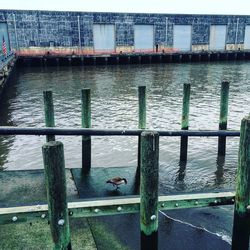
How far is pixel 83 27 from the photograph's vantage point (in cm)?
4025

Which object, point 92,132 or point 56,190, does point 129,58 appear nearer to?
point 92,132

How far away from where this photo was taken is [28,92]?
20781 mm

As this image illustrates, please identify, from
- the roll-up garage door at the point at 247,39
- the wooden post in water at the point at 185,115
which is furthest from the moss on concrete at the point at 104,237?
the roll-up garage door at the point at 247,39

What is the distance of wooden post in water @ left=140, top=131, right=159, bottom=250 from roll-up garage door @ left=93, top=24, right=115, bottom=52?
39.0 m

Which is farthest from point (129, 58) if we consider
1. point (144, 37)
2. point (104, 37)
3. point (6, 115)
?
point (6, 115)

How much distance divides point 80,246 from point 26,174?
2676 mm

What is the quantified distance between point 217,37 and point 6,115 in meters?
38.8

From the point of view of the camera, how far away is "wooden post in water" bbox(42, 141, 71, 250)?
3.33 m

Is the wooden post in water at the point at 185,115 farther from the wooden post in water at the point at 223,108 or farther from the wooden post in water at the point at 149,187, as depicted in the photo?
A: the wooden post in water at the point at 149,187

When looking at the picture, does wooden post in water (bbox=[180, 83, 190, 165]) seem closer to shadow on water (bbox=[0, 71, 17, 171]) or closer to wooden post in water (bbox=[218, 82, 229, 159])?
wooden post in water (bbox=[218, 82, 229, 159])

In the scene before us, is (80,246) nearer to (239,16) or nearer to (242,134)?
(242,134)

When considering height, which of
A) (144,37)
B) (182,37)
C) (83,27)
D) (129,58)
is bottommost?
(129,58)

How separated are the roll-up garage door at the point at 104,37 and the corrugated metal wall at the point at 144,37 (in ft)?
10.2

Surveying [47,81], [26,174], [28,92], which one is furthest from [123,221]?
[47,81]
